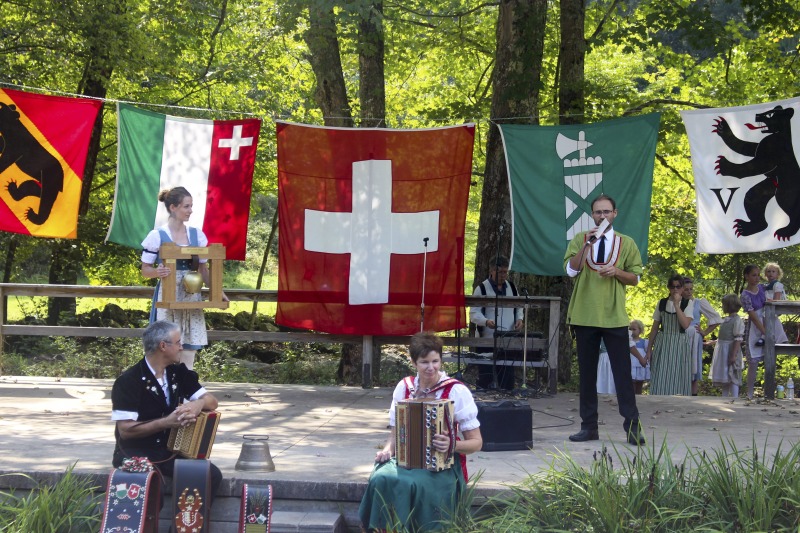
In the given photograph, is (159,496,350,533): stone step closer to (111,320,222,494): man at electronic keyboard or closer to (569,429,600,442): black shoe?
(111,320,222,494): man at electronic keyboard

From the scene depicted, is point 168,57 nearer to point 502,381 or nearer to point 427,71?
point 427,71

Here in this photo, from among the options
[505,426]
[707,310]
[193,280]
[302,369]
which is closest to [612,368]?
[505,426]

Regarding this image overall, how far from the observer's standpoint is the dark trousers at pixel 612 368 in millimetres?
7566

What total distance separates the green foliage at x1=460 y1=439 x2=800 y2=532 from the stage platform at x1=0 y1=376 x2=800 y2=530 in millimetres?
467

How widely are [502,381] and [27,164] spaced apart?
5404 mm

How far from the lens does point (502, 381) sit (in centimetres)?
1094

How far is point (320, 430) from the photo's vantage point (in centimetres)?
828

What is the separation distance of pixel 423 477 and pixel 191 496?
1.32 m

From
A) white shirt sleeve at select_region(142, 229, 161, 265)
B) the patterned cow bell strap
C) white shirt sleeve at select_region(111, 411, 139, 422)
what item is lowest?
white shirt sleeve at select_region(111, 411, 139, 422)

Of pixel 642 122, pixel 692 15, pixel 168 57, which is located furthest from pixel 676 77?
pixel 642 122

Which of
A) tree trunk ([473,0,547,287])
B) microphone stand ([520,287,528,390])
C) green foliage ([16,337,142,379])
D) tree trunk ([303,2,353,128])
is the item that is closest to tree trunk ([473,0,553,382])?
tree trunk ([473,0,547,287])

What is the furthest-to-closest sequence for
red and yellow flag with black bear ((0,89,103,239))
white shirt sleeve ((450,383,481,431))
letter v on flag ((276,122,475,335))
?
letter v on flag ((276,122,475,335)), red and yellow flag with black bear ((0,89,103,239)), white shirt sleeve ((450,383,481,431))

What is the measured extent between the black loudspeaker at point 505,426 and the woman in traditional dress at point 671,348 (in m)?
4.59

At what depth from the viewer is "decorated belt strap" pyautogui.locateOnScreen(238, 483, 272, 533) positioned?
18.3 feet
